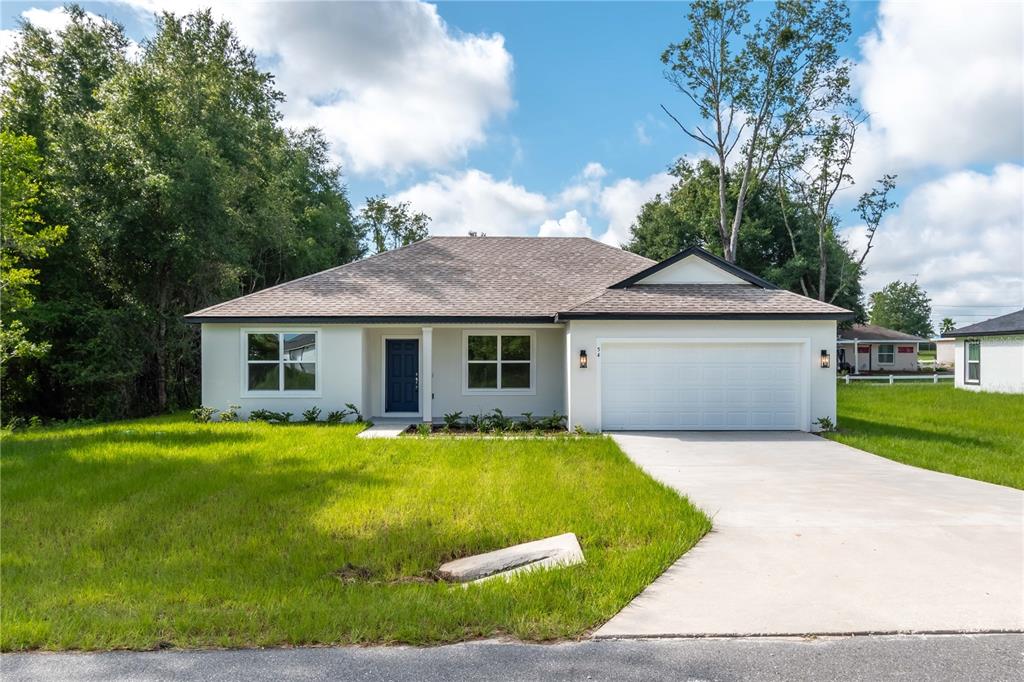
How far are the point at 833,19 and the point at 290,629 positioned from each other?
29.9 m

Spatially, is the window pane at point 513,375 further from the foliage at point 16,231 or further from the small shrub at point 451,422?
the foliage at point 16,231

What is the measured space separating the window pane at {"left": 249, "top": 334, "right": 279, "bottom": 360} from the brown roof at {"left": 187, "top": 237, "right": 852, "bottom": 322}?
0.61m

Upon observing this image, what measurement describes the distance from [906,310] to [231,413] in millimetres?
93733

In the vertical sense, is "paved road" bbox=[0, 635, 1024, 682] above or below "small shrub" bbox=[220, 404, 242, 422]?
below

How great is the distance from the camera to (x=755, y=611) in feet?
13.0

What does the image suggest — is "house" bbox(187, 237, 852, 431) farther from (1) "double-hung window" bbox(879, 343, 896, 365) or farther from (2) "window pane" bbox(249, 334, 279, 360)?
(1) "double-hung window" bbox(879, 343, 896, 365)

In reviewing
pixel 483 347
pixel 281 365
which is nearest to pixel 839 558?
pixel 483 347

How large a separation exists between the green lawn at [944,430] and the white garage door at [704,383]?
4.75ft

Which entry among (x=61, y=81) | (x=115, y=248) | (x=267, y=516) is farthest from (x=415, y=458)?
(x=61, y=81)

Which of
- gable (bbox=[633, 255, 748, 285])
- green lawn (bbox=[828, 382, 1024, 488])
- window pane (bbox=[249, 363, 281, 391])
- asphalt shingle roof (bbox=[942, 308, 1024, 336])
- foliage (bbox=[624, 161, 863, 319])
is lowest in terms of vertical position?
green lawn (bbox=[828, 382, 1024, 488])

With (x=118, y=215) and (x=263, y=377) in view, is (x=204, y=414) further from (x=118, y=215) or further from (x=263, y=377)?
(x=118, y=215)

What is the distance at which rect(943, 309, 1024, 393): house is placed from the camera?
21359 mm

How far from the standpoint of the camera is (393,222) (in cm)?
4384

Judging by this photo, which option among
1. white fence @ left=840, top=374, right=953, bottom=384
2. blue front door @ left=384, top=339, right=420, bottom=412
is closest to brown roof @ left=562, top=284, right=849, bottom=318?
blue front door @ left=384, top=339, right=420, bottom=412
